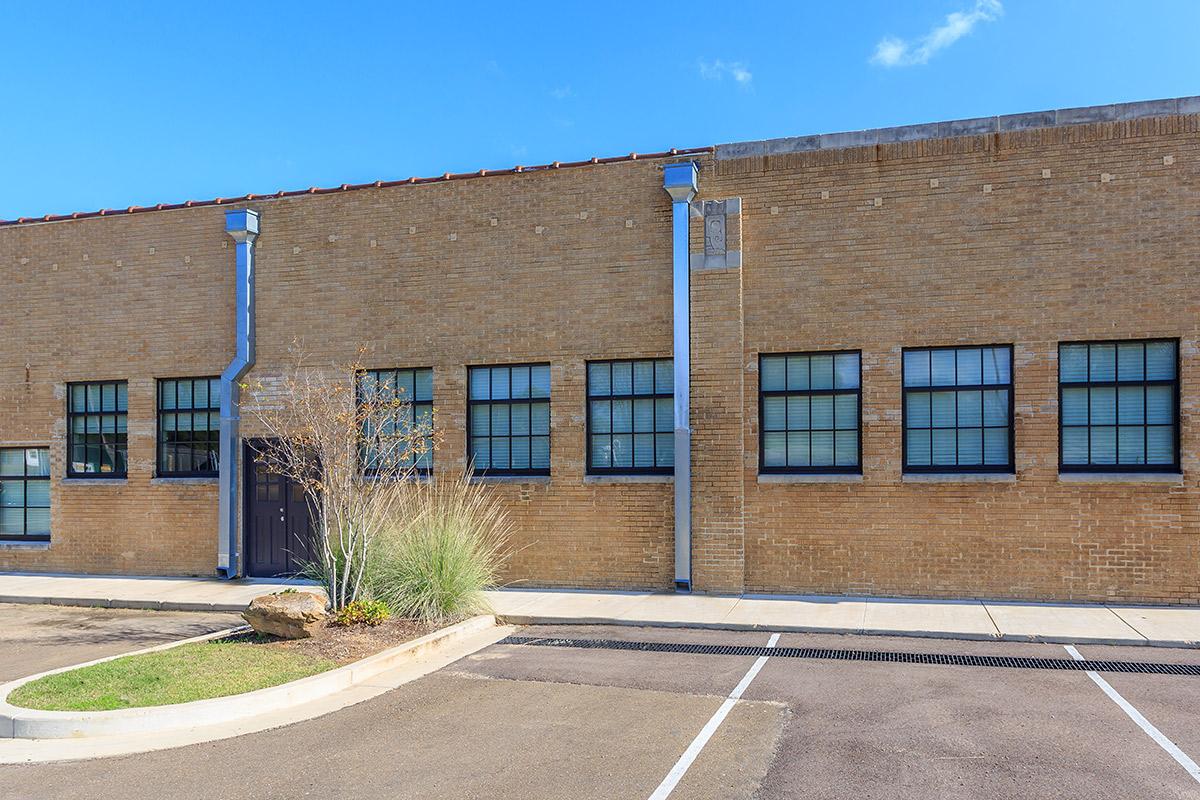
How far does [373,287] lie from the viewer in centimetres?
1504

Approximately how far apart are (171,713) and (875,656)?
6.54m

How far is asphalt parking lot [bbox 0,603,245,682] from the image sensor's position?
9922mm

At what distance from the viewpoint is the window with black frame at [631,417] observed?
13930 mm

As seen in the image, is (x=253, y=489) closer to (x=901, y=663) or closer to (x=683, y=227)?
(x=683, y=227)

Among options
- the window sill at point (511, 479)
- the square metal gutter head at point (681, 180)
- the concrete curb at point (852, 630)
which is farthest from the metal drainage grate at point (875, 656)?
the square metal gutter head at point (681, 180)

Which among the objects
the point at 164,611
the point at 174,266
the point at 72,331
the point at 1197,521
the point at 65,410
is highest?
the point at 174,266

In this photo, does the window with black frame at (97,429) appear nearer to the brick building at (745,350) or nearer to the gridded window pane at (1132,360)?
the brick building at (745,350)

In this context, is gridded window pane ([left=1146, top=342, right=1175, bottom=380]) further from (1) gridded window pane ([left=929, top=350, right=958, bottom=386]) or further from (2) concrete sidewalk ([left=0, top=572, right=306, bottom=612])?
(2) concrete sidewalk ([left=0, top=572, right=306, bottom=612])

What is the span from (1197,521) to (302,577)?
41.9 feet

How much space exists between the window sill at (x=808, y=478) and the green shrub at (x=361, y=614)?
5630 millimetres

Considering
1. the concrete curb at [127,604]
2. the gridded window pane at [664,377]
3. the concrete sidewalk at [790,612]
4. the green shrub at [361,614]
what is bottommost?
the concrete curb at [127,604]

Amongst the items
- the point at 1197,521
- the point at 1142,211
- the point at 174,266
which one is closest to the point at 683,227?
the point at 1142,211

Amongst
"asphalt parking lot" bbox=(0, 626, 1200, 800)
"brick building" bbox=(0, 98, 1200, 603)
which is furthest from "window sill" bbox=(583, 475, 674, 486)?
"asphalt parking lot" bbox=(0, 626, 1200, 800)

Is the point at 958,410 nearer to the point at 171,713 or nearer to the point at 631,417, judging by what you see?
the point at 631,417
